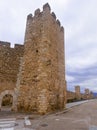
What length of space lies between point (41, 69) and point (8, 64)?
628 cm

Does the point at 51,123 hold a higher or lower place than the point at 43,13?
lower

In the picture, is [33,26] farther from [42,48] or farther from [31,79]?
[31,79]

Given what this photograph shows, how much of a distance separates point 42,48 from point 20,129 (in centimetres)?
533

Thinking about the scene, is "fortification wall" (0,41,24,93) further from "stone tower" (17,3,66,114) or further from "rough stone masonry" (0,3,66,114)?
"stone tower" (17,3,66,114)

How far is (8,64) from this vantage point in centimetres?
1442

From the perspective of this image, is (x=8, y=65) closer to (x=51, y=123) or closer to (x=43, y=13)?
(x=43, y=13)

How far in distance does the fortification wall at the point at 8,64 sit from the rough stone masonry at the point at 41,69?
4.13 metres

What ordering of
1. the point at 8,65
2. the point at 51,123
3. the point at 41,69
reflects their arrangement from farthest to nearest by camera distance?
1. the point at 8,65
2. the point at 41,69
3. the point at 51,123

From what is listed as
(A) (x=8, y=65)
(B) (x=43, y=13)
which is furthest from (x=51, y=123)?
(A) (x=8, y=65)

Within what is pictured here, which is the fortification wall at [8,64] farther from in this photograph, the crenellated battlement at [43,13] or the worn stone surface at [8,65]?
the crenellated battlement at [43,13]

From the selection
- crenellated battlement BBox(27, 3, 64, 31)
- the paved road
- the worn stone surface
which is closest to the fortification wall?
the worn stone surface

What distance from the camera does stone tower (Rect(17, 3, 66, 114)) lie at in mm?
8828

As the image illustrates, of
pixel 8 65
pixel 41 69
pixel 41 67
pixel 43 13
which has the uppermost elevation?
pixel 43 13

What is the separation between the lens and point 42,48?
937 cm
